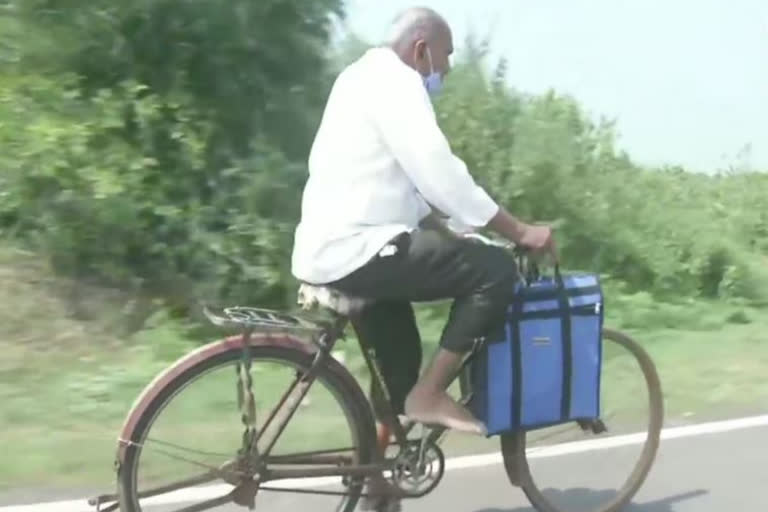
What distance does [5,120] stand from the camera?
26.0 ft

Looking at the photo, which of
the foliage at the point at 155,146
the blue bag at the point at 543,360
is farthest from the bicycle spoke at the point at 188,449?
the foliage at the point at 155,146

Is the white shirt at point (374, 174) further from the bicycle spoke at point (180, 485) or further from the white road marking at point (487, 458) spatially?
the white road marking at point (487, 458)

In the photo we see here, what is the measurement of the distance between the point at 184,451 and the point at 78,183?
3970 mm

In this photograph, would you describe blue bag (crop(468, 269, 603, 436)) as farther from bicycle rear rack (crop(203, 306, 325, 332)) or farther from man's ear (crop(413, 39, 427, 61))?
man's ear (crop(413, 39, 427, 61))

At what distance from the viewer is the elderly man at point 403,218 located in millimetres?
4086

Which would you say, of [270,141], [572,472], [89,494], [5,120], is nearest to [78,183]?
[5,120]

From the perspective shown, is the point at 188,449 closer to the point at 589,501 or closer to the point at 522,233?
the point at 522,233

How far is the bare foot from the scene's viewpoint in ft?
14.5

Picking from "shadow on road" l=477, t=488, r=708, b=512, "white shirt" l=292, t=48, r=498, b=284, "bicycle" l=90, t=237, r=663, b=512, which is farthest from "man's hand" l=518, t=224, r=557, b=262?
"shadow on road" l=477, t=488, r=708, b=512

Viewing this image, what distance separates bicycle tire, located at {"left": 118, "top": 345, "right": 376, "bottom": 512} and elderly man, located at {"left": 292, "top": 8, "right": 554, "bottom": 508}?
16cm

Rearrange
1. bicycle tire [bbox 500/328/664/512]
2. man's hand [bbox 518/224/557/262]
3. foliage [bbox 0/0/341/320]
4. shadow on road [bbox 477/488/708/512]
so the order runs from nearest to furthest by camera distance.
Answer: man's hand [bbox 518/224/557/262], bicycle tire [bbox 500/328/664/512], shadow on road [bbox 477/488/708/512], foliage [bbox 0/0/341/320]

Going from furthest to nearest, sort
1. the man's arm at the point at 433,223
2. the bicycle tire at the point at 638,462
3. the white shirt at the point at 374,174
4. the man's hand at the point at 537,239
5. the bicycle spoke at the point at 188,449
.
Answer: the bicycle tire at the point at 638,462
the man's arm at the point at 433,223
the man's hand at the point at 537,239
the bicycle spoke at the point at 188,449
the white shirt at the point at 374,174

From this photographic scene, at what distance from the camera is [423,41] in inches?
168

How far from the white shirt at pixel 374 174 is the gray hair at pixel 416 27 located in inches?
3.4
